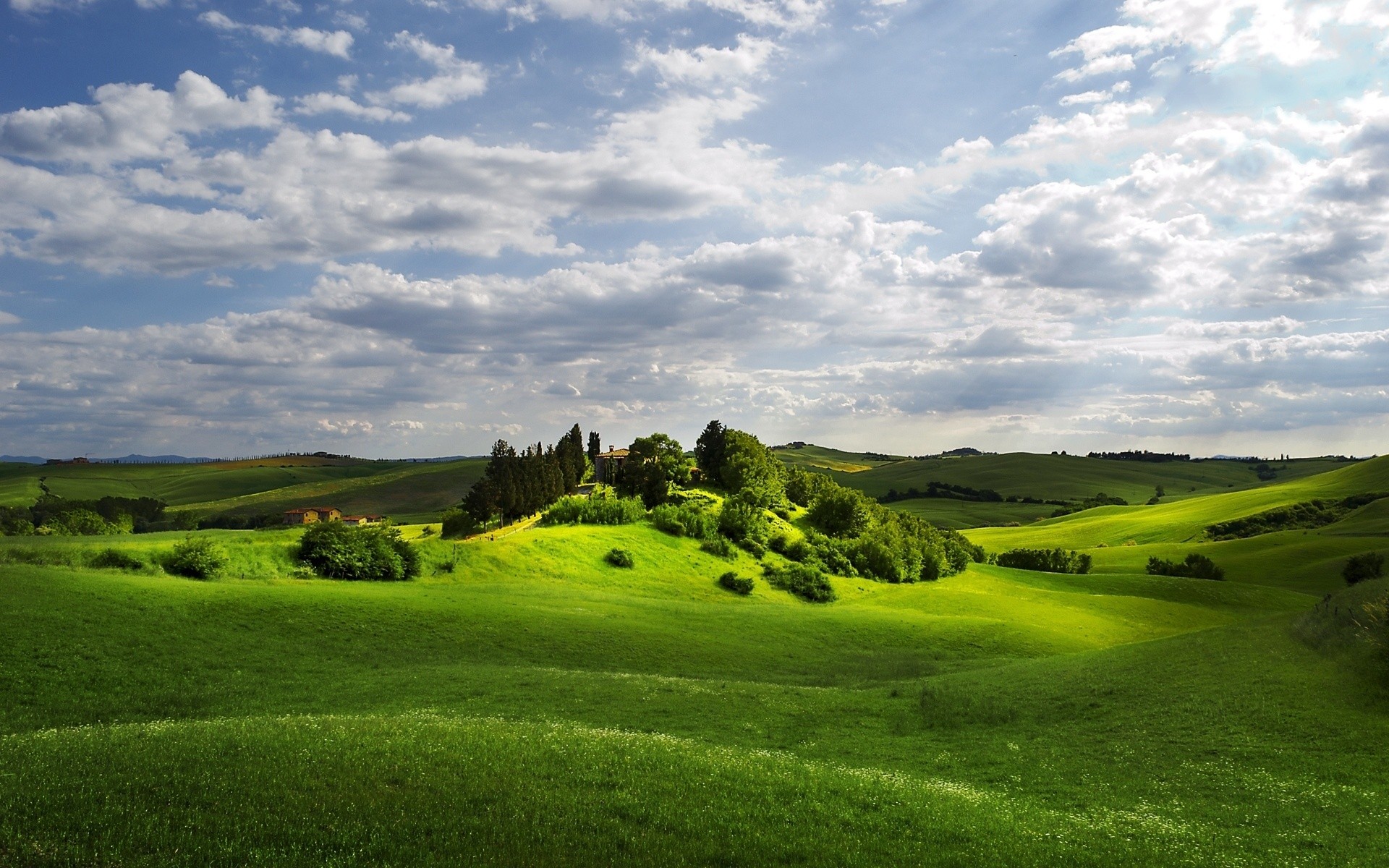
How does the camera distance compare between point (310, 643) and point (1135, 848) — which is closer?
point (1135, 848)

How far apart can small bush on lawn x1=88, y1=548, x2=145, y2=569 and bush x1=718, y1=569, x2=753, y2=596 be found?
42.7m

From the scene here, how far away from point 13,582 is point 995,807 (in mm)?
35753

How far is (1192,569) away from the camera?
9606 cm

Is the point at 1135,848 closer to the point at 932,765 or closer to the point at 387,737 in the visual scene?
the point at 932,765

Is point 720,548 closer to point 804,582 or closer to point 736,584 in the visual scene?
point 736,584

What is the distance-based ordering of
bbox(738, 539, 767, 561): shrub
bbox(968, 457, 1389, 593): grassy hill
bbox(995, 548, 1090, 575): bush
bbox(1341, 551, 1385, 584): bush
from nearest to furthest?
bbox(738, 539, 767, 561): shrub
bbox(1341, 551, 1385, 584): bush
bbox(968, 457, 1389, 593): grassy hill
bbox(995, 548, 1090, 575): bush

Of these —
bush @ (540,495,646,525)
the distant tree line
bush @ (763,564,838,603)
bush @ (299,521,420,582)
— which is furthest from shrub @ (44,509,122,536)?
bush @ (763,564,838,603)

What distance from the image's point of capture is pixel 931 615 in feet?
191

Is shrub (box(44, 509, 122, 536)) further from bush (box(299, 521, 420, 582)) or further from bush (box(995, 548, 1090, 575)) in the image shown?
bush (box(995, 548, 1090, 575))

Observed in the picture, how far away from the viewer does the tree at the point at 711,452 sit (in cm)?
11362

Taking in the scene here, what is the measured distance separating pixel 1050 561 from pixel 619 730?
9607cm

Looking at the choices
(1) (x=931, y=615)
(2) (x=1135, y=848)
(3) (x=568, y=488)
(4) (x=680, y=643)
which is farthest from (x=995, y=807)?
(3) (x=568, y=488)

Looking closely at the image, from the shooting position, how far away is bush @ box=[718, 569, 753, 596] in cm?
6638

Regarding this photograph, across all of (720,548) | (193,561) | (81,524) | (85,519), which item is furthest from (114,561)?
(85,519)
